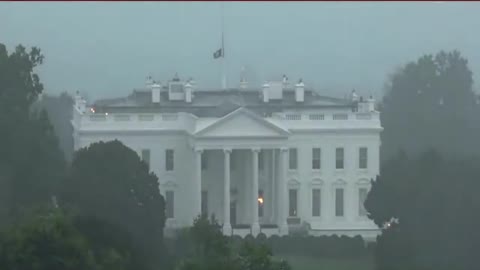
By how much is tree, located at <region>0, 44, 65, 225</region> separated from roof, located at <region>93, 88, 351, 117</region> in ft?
39.6

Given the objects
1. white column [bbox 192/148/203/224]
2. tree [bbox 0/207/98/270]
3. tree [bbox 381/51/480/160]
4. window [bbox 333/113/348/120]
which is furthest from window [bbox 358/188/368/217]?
tree [bbox 0/207/98/270]

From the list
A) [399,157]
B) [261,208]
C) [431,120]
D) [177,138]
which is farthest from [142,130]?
[431,120]

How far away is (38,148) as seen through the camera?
123 feet

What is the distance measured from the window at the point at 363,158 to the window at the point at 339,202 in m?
0.96

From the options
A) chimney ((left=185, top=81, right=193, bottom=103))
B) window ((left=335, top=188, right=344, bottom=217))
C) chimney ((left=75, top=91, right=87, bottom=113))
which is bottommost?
window ((left=335, top=188, right=344, bottom=217))

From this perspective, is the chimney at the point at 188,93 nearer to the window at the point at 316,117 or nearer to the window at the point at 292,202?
the window at the point at 316,117

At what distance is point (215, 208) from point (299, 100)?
5.12 m

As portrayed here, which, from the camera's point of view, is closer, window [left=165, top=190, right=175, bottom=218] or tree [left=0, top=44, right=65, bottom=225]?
tree [left=0, top=44, right=65, bottom=225]

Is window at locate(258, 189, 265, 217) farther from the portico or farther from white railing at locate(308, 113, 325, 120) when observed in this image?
white railing at locate(308, 113, 325, 120)

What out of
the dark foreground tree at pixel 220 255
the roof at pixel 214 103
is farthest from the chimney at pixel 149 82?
the dark foreground tree at pixel 220 255

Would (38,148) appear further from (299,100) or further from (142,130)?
(299,100)

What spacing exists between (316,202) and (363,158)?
6.39ft

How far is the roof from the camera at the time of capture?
52188mm

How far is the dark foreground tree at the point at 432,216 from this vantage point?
33.4 meters
